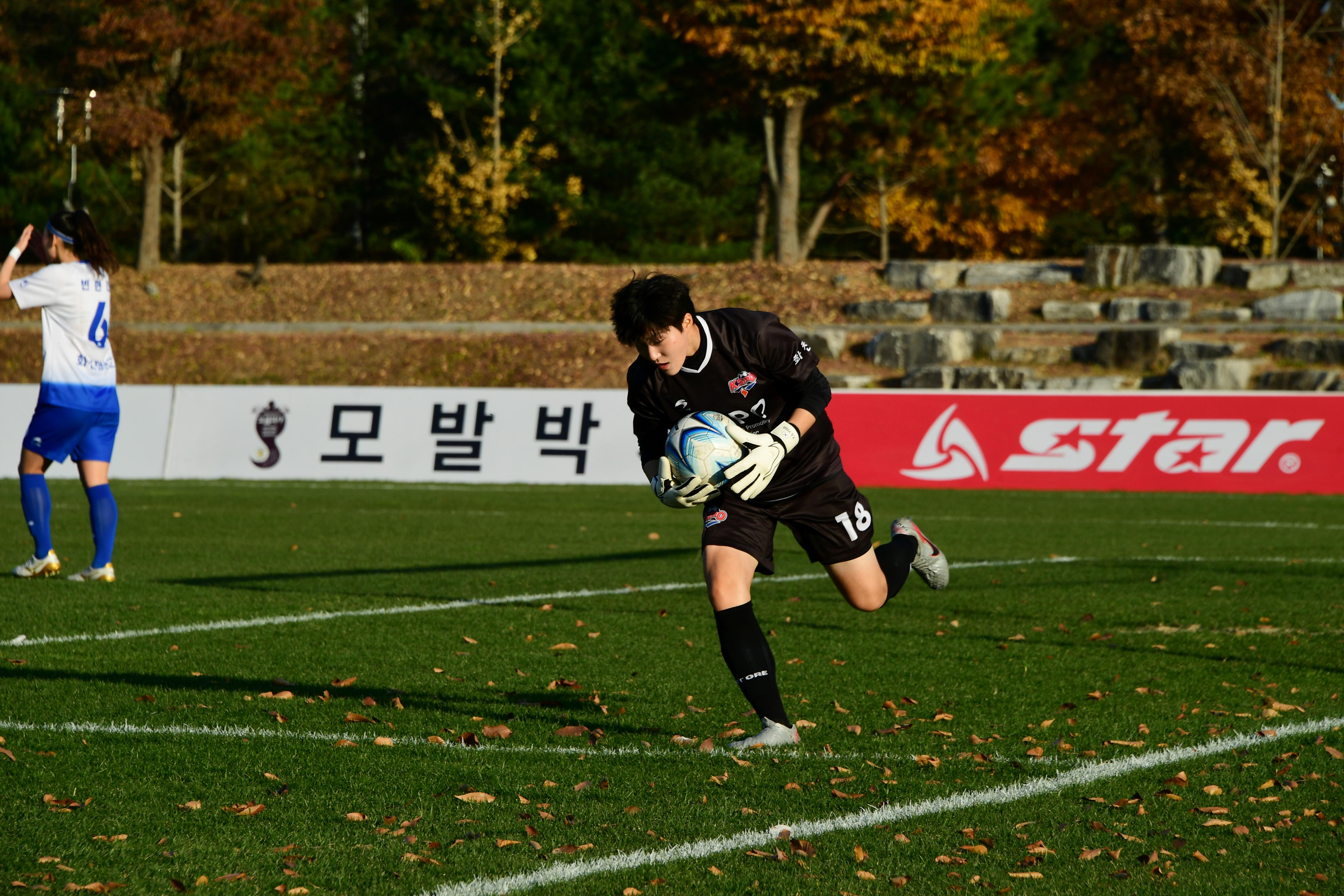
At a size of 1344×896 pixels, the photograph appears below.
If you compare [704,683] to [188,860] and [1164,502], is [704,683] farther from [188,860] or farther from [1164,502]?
[1164,502]

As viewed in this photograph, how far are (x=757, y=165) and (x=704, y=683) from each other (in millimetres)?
37405

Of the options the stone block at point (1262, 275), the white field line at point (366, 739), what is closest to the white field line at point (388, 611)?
the white field line at point (366, 739)

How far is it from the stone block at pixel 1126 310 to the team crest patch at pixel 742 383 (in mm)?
22718

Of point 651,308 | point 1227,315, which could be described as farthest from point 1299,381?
point 651,308

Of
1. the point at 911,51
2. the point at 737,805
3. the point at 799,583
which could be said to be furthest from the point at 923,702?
the point at 911,51

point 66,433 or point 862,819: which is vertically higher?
point 66,433

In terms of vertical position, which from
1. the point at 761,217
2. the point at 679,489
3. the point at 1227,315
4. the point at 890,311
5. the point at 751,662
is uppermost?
the point at 761,217

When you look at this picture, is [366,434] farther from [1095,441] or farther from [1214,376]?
[1214,376]

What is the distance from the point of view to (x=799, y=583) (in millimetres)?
9570

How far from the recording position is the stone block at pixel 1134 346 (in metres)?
23.7

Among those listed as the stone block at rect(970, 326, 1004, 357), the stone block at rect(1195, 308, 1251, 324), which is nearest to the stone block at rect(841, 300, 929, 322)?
the stone block at rect(970, 326, 1004, 357)

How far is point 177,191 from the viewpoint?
40.5 m

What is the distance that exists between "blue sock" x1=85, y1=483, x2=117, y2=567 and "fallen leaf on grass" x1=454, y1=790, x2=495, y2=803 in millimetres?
5165

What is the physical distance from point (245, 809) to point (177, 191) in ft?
130
